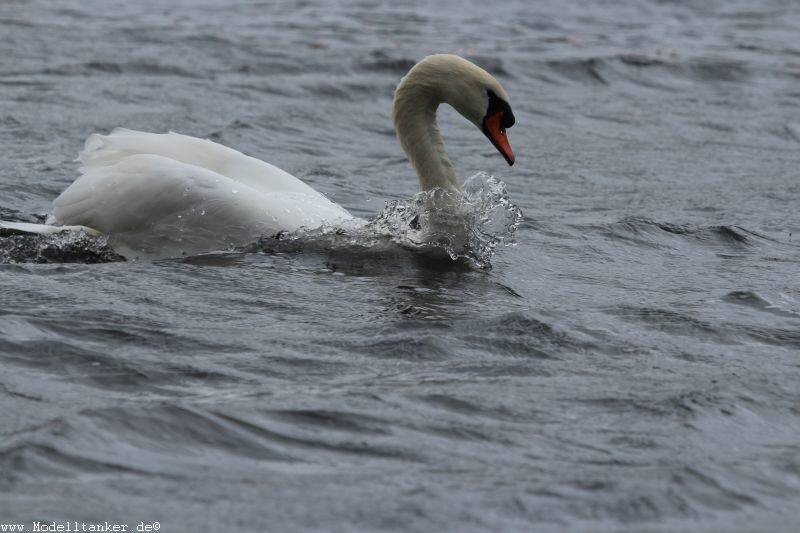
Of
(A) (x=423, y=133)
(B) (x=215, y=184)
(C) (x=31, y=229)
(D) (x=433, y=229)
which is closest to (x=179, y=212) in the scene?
(B) (x=215, y=184)

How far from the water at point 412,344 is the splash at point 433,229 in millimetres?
37

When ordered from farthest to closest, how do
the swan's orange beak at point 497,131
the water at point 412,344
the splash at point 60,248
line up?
the swan's orange beak at point 497,131, the splash at point 60,248, the water at point 412,344

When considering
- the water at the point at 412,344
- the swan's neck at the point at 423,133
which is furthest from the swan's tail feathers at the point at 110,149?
the swan's neck at the point at 423,133

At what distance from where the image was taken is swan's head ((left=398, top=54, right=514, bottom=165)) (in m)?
7.78

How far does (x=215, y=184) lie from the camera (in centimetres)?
741

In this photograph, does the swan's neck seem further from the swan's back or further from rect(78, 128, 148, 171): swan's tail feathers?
rect(78, 128, 148, 171): swan's tail feathers

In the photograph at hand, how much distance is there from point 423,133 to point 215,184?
50.9 inches

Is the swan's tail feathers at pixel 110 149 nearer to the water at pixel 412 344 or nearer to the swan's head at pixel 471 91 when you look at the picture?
the water at pixel 412 344

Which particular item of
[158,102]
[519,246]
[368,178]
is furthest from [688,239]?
[158,102]

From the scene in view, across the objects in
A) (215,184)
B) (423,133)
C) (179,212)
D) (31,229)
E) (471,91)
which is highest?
(471,91)

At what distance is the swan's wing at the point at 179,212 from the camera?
7379 mm

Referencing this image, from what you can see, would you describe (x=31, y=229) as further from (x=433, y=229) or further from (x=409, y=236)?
(x=433, y=229)

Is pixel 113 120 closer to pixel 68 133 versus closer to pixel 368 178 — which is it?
pixel 68 133

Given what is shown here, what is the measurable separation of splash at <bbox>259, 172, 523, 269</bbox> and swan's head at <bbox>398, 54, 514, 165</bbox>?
1.00ft
